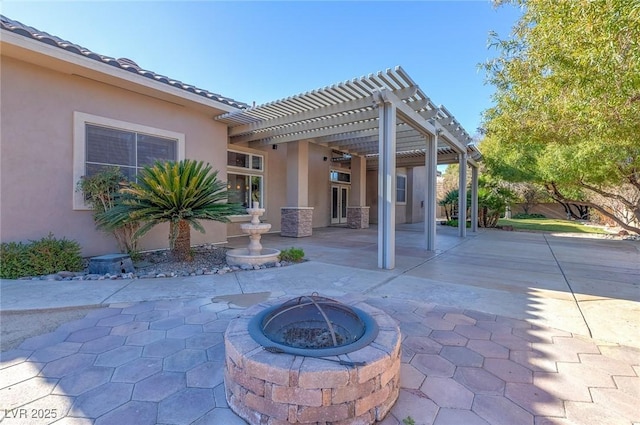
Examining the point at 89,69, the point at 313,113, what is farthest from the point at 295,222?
the point at 89,69

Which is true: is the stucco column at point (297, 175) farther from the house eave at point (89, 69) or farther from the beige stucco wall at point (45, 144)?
the beige stucco wall at point (45, 144)

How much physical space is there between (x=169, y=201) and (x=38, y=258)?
7.86ft

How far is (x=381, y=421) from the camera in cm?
196

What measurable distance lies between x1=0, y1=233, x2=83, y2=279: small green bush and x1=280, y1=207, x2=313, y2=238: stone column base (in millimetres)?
6617

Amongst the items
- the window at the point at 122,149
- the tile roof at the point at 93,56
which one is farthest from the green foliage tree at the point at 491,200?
the window at the point at 122,149

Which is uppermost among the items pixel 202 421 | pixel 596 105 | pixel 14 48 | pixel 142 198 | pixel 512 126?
pixel 14 48

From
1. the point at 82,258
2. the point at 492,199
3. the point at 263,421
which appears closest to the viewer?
the point at 263,421

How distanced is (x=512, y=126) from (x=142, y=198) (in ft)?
26.9

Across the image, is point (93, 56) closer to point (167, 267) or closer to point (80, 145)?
point (80, 145)

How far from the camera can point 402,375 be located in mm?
2510

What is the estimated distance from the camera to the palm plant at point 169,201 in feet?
18.7

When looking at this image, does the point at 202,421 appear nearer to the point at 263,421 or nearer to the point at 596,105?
the point at 263,421

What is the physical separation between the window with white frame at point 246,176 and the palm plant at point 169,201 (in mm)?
4629

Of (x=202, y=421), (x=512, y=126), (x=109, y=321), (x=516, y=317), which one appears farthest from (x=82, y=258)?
(x=512, y=126)
